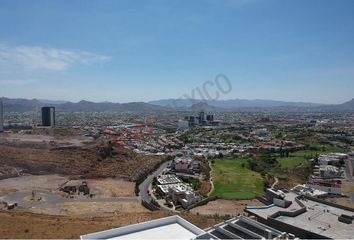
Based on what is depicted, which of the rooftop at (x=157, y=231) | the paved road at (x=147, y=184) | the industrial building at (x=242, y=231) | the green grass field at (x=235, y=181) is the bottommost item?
the paved road at (x=147, y=184)

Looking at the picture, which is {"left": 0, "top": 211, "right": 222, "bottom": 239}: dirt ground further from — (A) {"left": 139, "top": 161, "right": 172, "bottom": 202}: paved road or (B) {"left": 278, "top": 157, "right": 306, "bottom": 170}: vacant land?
(B) {"left": 278, "top": 157, "right": 306, "bottom": 170}: vacant land

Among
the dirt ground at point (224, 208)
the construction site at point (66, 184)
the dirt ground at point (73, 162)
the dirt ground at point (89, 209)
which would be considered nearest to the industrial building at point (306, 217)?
the dirt ground at point (224, 208)

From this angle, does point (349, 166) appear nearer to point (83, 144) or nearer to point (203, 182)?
point (203, 182)

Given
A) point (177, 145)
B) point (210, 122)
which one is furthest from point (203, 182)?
point (210, 122)

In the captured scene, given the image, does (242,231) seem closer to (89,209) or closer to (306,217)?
(306,217)

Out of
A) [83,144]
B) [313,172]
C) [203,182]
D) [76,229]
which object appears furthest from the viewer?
[83,144]

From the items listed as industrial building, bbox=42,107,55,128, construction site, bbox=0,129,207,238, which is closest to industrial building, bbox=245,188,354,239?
construction site, bbox=0,129,207,238

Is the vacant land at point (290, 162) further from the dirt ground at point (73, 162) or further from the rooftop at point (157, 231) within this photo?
the rooftop at point (157, 231)
